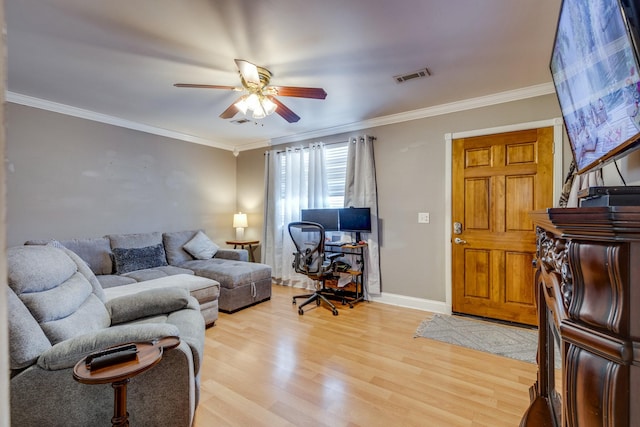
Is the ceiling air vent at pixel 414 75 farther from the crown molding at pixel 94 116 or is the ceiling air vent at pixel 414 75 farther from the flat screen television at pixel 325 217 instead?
the crown molding at pixel 94 116

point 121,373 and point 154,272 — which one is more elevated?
point 121,373

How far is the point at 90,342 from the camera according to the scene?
4.32 ft

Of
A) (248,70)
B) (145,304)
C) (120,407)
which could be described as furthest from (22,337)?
(248,70)

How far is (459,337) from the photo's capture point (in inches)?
109

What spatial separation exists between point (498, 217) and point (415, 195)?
93 centimetres

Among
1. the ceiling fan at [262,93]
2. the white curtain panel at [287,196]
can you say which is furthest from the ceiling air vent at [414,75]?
the white curtain panel at [287,196]

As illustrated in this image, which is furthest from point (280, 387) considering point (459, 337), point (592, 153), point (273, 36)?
point (273, 36)

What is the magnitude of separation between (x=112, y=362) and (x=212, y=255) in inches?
134

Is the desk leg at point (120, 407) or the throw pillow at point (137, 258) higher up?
the throw pillow at point (137, 258)

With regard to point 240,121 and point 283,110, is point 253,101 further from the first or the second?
point 240,121

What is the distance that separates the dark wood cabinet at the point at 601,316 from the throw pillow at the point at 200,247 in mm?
4332

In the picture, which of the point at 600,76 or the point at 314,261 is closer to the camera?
the point at 600,76

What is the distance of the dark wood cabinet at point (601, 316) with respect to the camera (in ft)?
1.68

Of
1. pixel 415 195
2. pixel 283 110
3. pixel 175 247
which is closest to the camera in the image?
pixel 283 110
